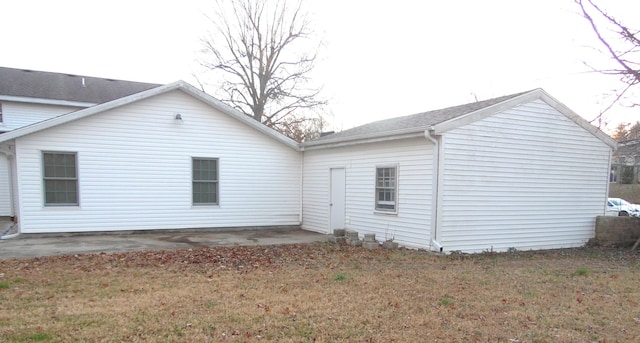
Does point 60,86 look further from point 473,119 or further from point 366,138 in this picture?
point 473,119

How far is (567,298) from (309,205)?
28.9 feet

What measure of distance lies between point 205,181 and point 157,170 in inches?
57.8

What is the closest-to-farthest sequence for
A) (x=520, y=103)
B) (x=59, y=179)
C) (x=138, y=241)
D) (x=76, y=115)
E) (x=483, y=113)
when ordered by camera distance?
(x=483, y=113), (x=520, y=103), (x=138, y=241), (x=76, y=115), (x=59, y=179)

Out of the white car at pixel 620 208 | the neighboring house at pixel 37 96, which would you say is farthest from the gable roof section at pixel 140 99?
the white car at pixel 620 208

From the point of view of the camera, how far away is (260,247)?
30.6 feet

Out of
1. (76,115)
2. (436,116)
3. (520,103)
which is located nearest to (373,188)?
(436,116)

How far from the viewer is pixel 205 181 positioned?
1217cm

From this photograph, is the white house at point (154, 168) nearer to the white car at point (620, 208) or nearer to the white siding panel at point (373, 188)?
the white siding panel at point (373, 188)

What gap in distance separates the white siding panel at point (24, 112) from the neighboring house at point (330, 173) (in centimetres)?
731

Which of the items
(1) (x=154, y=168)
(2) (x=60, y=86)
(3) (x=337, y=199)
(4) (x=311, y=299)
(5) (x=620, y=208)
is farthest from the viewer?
(5) (x=620, y=208)

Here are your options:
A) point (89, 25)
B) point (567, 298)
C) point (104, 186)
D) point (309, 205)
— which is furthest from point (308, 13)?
point (567, 298)

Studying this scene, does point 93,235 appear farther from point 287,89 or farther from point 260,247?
point 287,89

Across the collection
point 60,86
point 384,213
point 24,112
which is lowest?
point 384,213

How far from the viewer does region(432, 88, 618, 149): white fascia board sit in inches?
341
